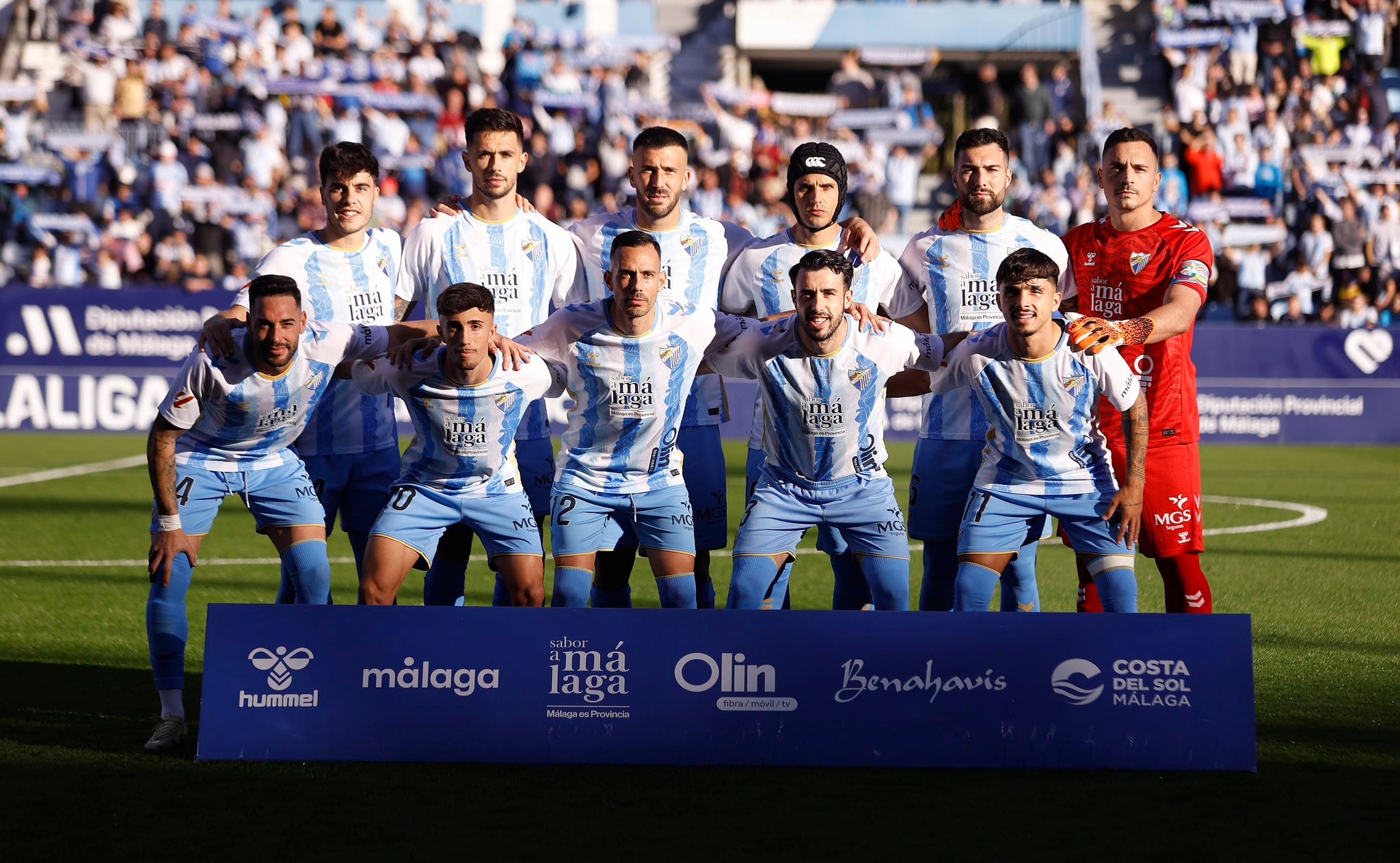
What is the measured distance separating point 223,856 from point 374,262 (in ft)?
10.0

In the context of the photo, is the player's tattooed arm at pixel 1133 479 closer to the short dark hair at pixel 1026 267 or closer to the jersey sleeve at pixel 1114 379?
the jersey sleeve at pixel 1114 379

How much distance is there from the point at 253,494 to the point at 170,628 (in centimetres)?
62

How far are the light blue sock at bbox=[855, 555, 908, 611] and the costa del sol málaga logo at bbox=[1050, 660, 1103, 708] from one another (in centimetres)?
108

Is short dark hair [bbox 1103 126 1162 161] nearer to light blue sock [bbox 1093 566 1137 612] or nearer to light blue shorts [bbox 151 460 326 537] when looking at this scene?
light blue sock [bbox 1093 566 1137 612]

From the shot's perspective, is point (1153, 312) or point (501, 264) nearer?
point (1153, 312)

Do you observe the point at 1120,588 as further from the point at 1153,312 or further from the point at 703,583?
the point at 703,583

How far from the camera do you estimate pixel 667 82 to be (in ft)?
94.3

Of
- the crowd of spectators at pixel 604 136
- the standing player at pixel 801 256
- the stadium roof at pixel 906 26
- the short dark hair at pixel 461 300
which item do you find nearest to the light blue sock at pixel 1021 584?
the standing player at pixel 801 256

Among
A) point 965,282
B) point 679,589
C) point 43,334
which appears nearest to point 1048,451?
point 965,282

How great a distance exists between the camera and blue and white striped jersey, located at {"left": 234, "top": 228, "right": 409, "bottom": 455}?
663 centimetres

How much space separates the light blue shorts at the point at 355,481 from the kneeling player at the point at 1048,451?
8.22 feet

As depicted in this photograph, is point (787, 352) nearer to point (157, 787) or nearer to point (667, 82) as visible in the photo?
point (157, 787)

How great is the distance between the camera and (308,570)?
6.15m

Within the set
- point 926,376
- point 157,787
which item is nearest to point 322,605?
point 157,787
